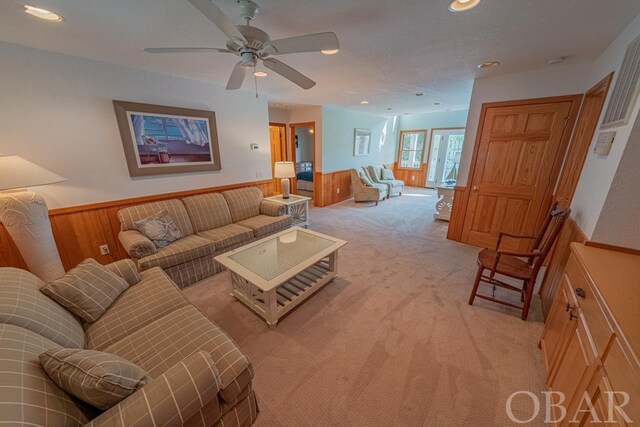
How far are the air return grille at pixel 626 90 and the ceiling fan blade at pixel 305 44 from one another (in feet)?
6.33

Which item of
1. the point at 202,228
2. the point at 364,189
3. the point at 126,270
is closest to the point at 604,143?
the point at 126,270

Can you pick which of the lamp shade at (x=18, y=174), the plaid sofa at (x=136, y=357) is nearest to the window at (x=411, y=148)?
the plaid sofa at (x=136, y=357)

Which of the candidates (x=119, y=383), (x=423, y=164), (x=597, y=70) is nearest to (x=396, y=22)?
(x=597, y=70)

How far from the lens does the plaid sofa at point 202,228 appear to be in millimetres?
2256

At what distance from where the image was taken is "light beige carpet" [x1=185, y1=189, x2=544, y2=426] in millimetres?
1297

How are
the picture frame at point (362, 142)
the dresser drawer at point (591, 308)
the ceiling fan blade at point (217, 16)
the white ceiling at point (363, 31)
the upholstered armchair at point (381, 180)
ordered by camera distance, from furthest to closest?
the upholstered armchair at point (381, 180), the picture frame at point (362, 142), the white ceiling at point (363, 31), the ceiling fan blade at point (217, 16), the dresser drawer at point (591, 308)

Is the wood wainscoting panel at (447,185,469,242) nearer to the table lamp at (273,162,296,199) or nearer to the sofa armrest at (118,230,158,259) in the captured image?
the table lamp at (273,162,296,199)

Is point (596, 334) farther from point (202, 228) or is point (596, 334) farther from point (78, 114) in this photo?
point (78, 114)

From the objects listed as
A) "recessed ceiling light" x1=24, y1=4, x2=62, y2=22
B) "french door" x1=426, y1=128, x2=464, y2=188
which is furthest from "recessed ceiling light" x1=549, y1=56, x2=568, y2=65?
"french door" x1=426, y1=128, x2=464, y2=188

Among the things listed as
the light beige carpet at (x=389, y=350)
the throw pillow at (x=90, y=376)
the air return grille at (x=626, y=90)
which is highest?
the air return grille at (x=626, y=90)

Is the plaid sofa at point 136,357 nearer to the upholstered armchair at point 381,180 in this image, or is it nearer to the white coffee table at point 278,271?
the white coffee table at point 278,271

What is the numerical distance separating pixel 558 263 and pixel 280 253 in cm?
256

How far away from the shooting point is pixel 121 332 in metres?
1.35

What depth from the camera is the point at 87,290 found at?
144cm
